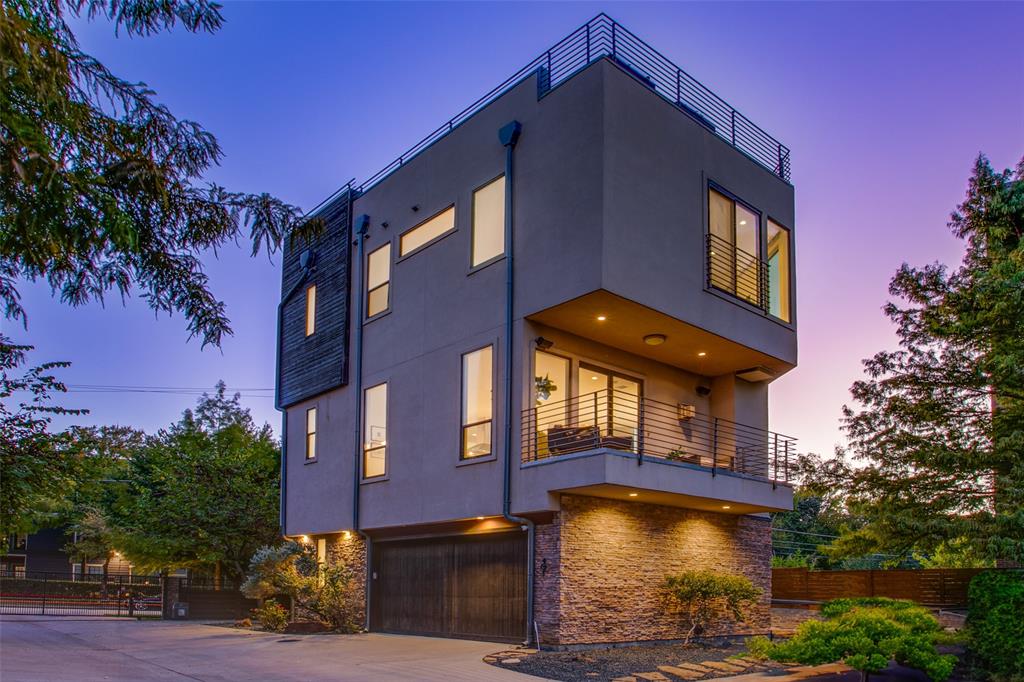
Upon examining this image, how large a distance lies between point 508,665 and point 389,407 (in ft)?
22.4

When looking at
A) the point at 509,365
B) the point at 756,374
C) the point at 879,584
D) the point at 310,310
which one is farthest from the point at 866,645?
the point at 310,310

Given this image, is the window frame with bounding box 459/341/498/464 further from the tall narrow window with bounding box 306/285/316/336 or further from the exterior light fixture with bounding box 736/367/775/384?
the tall narrow window with bounding box 306/285/316/336

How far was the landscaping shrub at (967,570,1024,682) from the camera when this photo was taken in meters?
10.4

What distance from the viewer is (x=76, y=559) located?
4162 centimetres

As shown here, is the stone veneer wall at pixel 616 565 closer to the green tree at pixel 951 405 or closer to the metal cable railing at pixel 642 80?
the green tree at pixel 951 405

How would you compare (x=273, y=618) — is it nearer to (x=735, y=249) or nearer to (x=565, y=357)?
(x=565, y=357)

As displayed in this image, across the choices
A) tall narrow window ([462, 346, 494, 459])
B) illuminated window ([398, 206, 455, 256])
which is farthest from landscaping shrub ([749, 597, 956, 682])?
illuminated window ([398, 206, 455, 256])

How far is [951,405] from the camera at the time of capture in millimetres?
13281

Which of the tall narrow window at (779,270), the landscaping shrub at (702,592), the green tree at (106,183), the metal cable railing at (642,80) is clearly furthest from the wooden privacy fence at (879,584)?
the green tree at (106,183)

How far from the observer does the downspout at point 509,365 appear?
14062 millimetres

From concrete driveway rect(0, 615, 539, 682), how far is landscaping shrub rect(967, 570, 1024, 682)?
19.3 ft

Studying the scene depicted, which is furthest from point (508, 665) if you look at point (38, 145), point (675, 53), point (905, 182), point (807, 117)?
point (905, 182)

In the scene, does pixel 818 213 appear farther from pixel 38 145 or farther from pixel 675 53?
pixel 38 145

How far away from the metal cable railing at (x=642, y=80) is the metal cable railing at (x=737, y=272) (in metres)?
2.31
